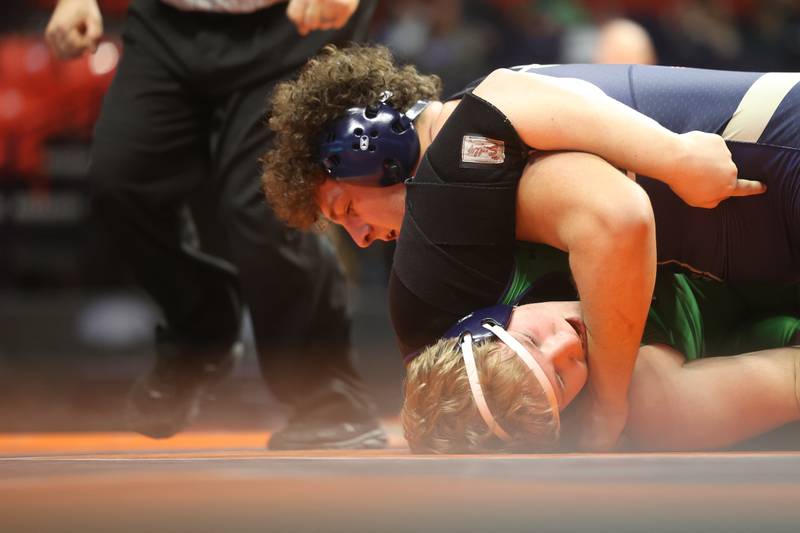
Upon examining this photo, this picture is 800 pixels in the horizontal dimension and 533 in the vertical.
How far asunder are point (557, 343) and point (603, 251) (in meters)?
0.14

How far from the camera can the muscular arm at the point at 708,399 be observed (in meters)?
1.57

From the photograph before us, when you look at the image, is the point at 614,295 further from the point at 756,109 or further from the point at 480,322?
the point at 756,109

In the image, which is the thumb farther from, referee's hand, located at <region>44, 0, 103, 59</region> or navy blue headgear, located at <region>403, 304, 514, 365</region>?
navy blue headgear, located at <region>403, 304, 514, 365</region>

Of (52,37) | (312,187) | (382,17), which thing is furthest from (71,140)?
(312,187)

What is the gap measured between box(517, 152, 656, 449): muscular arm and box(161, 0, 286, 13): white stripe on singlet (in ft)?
3.24

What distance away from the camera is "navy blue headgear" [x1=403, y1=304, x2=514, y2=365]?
58.8 inches

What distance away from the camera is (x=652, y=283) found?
1488 millimetres

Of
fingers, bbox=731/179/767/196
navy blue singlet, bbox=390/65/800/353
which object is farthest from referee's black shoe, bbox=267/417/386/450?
fingers, bbox=731/179/767/196

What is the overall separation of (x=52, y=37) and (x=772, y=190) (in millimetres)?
1529

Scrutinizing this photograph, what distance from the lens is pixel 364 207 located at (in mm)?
1872

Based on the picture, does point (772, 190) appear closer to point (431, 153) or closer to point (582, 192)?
point (582, 192)

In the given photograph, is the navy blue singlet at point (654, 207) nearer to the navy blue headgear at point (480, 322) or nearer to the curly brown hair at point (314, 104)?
the navy blue headgear at point (480, 322)

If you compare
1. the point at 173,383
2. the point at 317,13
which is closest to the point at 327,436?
the point at 173,383

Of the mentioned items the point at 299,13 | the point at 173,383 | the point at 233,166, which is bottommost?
the point at 173,383
